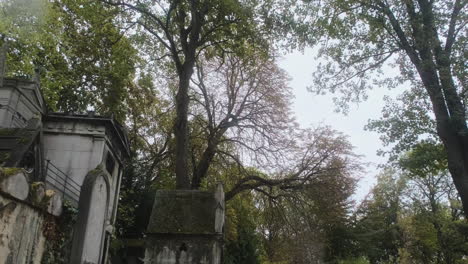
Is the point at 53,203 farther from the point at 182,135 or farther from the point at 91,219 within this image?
the point at 182,135

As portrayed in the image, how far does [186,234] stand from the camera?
881 centimetres

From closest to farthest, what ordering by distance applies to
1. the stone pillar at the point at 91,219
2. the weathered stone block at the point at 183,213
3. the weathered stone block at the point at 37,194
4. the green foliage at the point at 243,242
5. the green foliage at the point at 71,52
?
the weathered stone block at the point at 37,194 → the stone pillar at the point at 91,219 → the weathered stone block at the point at 183,213 → the green foliage at the point at 71,52 → the green foliage at the point at 243,242

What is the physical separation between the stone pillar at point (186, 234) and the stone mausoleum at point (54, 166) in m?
1.37

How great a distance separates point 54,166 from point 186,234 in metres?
4.39

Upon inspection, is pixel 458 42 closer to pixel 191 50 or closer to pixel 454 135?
pixel 454 135

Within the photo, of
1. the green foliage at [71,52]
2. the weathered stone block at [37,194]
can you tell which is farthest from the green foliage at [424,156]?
the green foliage at [71,52]

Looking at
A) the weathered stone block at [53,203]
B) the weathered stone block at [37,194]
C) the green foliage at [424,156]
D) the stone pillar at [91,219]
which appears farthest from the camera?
Answer: the green foliage at [424,156]

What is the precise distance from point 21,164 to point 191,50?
9.44 meters

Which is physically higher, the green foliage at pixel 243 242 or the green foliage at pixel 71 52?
the green foliage at pixel 71 52

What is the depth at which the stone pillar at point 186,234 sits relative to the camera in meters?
8.62

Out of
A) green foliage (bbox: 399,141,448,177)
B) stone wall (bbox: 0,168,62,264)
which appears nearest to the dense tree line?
green foliage (bbox: 399,141,448,177)

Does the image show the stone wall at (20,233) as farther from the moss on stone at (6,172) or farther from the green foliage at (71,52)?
the green foliage at (71,52)

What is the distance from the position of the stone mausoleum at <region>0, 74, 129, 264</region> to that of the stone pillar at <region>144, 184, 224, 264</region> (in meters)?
1.37

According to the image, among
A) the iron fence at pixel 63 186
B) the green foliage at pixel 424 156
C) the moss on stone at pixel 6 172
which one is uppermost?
the green foliage at pixel 424 156
